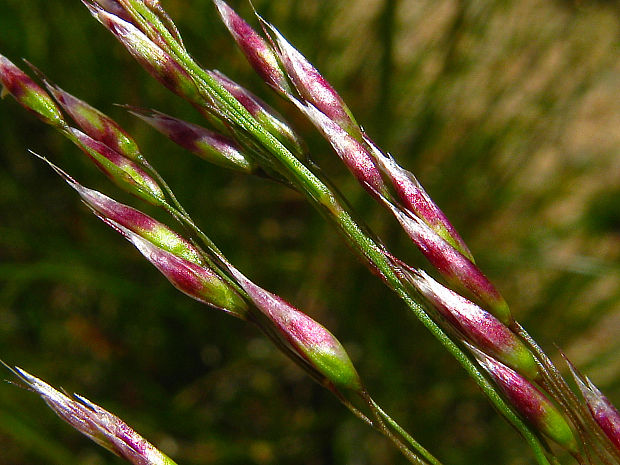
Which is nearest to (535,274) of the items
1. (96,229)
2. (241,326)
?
(241,326)

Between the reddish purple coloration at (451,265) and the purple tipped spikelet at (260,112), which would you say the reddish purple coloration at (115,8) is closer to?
the purple tipped spikelet at (260,112)

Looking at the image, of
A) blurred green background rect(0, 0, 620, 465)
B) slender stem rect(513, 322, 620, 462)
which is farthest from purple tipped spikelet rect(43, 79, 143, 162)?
blurred green background rect(0, 0, 620, 465)

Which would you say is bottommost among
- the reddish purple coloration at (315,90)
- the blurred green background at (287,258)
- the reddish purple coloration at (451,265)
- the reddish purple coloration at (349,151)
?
the blurred green background at (287,258)

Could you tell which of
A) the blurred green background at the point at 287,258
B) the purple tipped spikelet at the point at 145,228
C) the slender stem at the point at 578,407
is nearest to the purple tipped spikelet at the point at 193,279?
the purple tipped spikelet at the point at 145,228

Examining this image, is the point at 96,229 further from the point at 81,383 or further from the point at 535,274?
the point at 535,274

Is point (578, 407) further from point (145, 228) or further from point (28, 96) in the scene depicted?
point (28, 96)

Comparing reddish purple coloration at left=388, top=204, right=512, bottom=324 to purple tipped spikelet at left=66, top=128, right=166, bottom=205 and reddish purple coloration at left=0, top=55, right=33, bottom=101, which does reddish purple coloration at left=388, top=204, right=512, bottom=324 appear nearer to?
purple tipped spikelet at left=66, top=128, right=166, bottom=205
